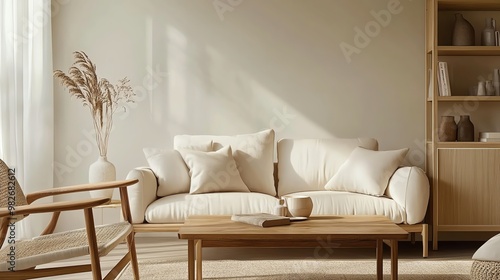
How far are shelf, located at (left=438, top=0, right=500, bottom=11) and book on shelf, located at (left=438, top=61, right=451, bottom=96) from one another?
Result: 1.56 feet

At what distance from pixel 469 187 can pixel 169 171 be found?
2236 millimetres

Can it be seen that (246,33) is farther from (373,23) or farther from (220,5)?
(373,23)

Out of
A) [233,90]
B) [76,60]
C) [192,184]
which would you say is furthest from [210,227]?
[76,60]

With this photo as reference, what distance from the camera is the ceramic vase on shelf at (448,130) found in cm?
499

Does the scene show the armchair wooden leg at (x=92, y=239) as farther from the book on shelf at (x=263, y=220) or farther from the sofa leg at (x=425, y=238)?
the sofa leg at (x=425, y=238)

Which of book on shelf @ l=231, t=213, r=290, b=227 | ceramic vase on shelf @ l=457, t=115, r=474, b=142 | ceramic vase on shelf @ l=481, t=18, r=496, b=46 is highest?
ceramic vase on shelf @ l=481, t=18, r=496, b=46

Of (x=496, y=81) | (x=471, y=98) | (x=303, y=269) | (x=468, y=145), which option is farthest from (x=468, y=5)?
(x=303, y=269)

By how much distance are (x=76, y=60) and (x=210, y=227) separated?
8.99 ft

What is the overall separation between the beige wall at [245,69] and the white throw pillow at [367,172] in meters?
0.64

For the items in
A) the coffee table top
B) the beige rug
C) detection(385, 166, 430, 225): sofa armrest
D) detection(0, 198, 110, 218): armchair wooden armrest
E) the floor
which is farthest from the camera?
the floor

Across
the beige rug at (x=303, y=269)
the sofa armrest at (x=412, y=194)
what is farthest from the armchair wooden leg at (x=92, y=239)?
the sofa armrest at (x=412, y=194)

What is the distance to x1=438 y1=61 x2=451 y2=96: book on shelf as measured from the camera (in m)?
4.95

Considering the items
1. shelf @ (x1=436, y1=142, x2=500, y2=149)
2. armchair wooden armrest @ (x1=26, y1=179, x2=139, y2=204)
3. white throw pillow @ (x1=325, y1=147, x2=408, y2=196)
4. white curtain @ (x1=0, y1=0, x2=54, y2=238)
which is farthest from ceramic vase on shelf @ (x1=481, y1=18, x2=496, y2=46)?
white curtain @ (x1=0, y1=0, x2=54, y2=238)

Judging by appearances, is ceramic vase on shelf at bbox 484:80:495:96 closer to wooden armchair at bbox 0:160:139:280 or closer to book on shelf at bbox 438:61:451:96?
book on shelf at bbox 438:61:451:96
